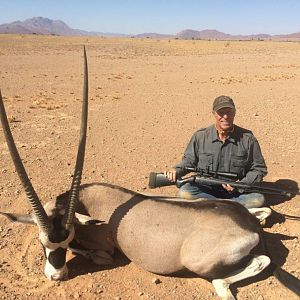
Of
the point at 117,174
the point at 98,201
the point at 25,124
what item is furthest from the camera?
the point at 25,124

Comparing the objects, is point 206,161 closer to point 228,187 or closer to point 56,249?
point 228,187

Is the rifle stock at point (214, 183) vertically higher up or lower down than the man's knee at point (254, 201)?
higher up

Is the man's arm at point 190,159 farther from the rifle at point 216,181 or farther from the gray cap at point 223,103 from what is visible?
the gray cap at point 223,103

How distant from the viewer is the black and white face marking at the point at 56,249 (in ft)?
15.0

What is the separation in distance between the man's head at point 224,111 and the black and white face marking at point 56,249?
99.5 inches

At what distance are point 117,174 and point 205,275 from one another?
143 inches

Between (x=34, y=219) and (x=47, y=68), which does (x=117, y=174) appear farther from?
(x=47, y=68)

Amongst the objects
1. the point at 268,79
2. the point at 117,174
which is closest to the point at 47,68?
the point at 268,79

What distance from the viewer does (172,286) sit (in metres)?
4.87

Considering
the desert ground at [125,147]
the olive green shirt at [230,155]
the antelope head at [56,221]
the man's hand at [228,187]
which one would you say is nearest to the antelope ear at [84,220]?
the antelope head at [56,221]

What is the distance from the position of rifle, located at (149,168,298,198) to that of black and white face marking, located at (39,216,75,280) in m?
1.99

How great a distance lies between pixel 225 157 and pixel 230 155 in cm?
8

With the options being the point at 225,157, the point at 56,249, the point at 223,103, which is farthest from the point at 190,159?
the point at 56,249

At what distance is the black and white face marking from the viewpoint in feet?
15.0
